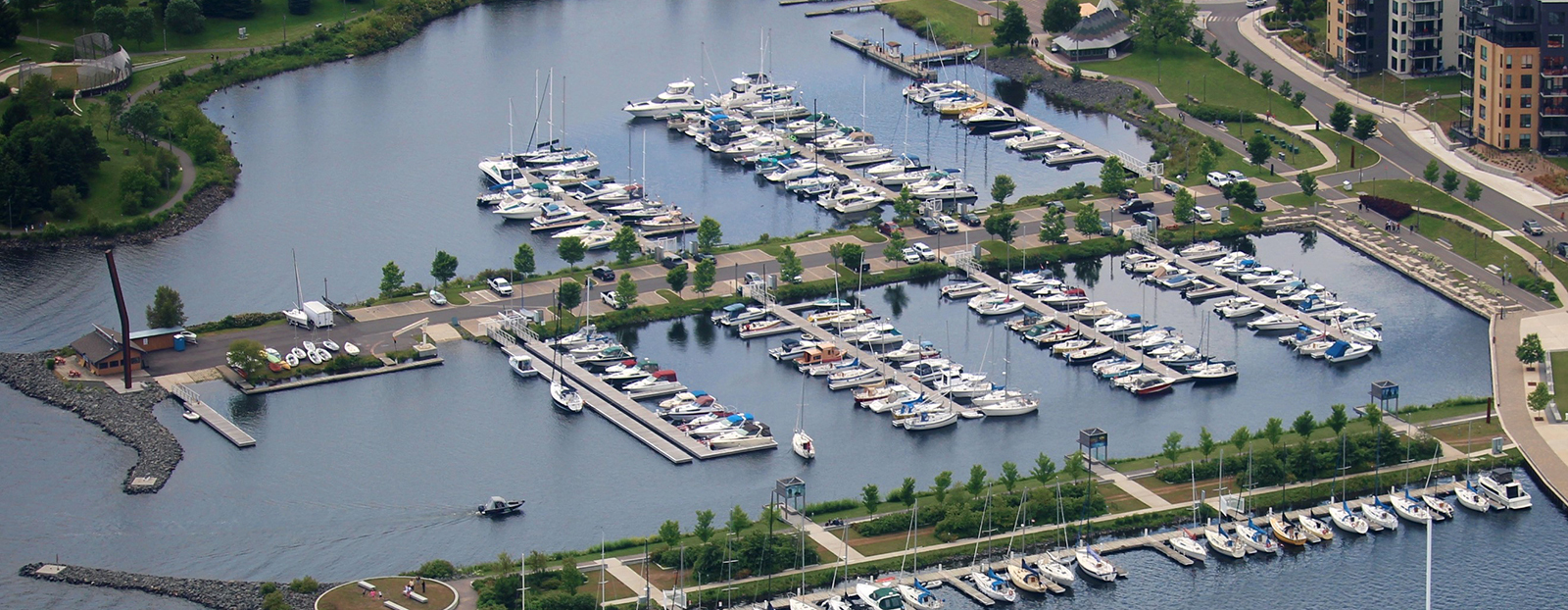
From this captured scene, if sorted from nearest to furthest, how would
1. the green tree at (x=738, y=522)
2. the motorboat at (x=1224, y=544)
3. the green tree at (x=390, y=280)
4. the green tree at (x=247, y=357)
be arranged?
the green tree at (x=738, y=522) < the motorboat at (x=1224, y=544) < the green tree at (x=247, y=357) < the green tree at (x=390, y=280)

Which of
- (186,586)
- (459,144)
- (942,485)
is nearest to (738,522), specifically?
(942,485)

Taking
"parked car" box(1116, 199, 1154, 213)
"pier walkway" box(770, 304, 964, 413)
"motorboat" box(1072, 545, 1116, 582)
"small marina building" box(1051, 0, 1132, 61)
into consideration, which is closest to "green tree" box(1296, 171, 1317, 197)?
"parked car" box(1116, 199, 1154, 213)

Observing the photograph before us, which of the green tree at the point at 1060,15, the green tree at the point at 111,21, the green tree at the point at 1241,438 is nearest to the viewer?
the green tree at the point at 1241,438

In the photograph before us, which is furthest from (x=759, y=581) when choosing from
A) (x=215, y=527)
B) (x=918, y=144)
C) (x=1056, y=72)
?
(x=1056, y=72)

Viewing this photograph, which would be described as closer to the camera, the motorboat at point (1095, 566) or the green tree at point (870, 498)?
the motorboat at point (1095, 566)

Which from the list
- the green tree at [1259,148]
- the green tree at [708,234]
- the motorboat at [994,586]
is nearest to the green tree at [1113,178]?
the green tree at [1259,148]

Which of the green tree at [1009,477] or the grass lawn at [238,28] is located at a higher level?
the green tree at [1009,477]

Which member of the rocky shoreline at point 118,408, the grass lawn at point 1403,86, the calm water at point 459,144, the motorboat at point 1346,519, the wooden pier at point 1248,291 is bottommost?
the calm water at point 459,144

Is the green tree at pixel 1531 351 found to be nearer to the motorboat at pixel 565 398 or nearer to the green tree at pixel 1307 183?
the green tree at pixel 1307 183
